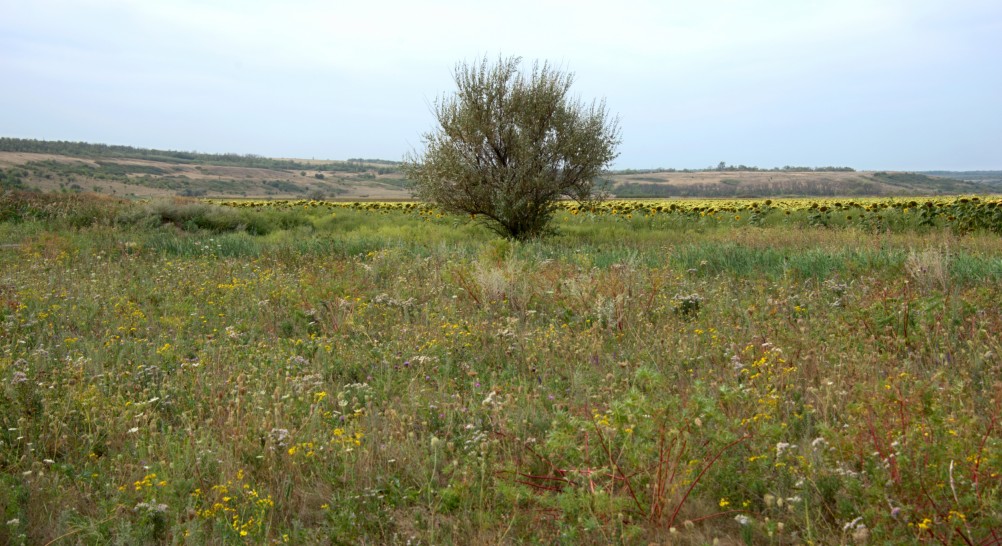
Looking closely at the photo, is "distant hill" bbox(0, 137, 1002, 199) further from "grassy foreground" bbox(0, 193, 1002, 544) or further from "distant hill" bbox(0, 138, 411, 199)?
"grassy foreground" bbox(0, 193, 1002, 544)

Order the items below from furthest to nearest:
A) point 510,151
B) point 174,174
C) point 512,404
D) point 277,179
→ 1. point 277,179
2. point 174,174
3. point 510,151
4. point 512,404

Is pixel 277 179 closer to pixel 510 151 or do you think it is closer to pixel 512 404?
pixel 510 151

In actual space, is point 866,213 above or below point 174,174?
below

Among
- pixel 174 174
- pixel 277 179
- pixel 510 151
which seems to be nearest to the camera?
pixel 510 151

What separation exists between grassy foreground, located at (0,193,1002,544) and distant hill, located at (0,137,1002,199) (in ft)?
160

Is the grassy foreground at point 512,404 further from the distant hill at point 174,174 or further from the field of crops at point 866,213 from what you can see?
the distant hill at point 174,174

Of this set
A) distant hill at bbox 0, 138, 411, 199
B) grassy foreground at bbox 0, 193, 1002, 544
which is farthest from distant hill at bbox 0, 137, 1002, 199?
grassy foreground at bbox 0, 193, 1002, 544

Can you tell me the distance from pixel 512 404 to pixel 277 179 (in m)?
84.7

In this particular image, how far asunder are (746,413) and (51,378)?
5.19m

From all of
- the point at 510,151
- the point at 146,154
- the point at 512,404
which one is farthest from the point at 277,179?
the point at 512,404

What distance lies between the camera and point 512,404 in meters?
4.29

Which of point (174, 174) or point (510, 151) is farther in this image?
point (174, 174)

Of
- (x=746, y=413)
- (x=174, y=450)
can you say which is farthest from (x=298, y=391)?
(x=746, y=413)

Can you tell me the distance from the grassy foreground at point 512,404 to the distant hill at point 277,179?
48.7 metres
